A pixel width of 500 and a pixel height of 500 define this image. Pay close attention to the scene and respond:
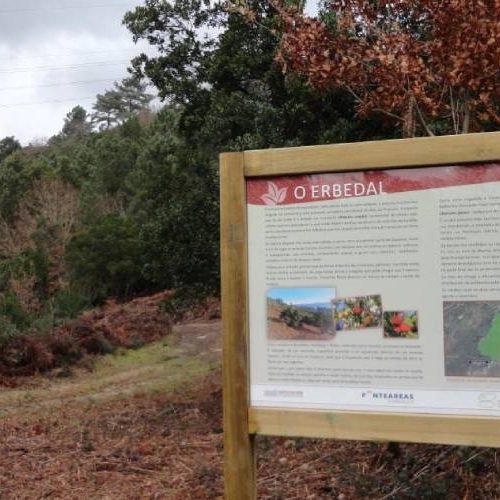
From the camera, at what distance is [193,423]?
793 cm

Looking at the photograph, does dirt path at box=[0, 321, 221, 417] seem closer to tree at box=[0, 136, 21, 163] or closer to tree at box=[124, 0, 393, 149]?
tree at box=[124, 0, 393, 149]

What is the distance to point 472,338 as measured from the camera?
3102 millimetres

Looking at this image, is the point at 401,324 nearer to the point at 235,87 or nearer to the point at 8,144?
the point at 235,87

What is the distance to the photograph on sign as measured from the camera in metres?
3.11

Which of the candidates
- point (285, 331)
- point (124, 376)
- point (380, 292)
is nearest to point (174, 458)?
point (285, 331)

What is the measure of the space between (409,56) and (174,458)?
11.9 ft

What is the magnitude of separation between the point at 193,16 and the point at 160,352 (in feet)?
27.1

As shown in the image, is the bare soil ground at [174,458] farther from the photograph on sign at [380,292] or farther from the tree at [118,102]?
the tree at [118,102]

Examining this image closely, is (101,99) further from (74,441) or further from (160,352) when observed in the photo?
(74,441)

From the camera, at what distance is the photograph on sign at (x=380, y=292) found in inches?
122

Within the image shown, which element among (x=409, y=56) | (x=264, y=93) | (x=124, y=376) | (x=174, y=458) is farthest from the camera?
(x=124, y=376)

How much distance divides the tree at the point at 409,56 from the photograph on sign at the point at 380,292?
227cm

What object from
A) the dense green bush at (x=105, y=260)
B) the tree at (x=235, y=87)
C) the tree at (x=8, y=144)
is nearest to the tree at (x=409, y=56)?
the tree at (x=235, y=87)

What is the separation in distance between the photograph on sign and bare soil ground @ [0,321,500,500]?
1.48 metres
